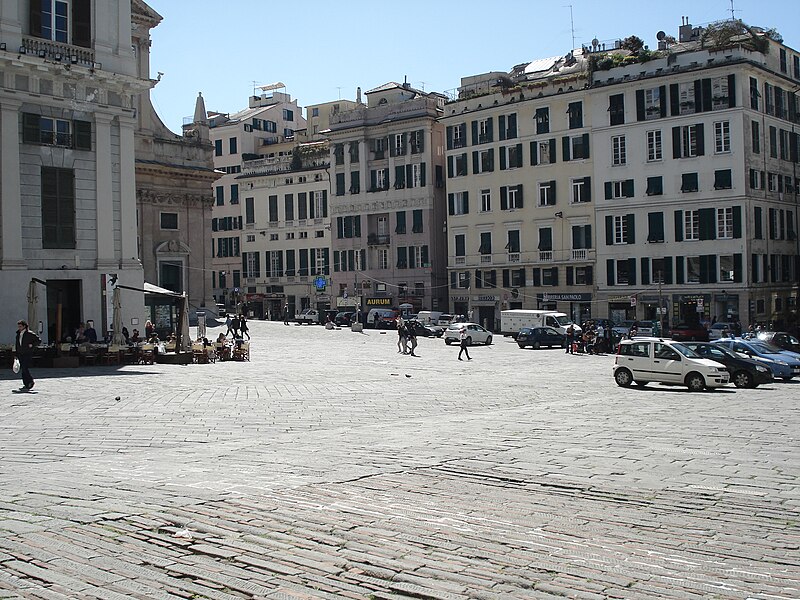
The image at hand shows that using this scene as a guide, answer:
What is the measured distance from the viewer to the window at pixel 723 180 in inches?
2183

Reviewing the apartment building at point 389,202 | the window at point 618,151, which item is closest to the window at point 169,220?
the apartment building at point 389,202

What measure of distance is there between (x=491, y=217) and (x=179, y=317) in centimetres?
3974

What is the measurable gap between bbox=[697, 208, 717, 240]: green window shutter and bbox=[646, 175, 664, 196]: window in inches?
126

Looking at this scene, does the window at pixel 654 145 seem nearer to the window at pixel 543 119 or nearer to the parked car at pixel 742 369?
the window at pixel 543 119

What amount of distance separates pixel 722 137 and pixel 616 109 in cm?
802

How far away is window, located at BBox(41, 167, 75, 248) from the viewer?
3262cm

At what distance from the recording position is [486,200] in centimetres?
6875

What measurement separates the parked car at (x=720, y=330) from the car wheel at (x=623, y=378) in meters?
23.7

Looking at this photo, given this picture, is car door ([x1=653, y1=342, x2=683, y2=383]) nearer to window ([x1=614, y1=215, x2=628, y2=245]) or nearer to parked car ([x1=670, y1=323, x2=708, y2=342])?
parked car ([x1=670, y1=323, x2=708, y2=342])

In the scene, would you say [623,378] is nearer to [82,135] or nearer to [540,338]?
[82,135]

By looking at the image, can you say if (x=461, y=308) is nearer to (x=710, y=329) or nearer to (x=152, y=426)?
(x=710, y=329)

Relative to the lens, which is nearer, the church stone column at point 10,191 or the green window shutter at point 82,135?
the church stone column at point 10,191

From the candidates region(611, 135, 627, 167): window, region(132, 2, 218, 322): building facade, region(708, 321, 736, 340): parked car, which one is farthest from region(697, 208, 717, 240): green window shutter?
region(132, 2, 218, 322): building facade

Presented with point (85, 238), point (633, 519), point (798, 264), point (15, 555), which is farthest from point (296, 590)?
point (798, 264)
